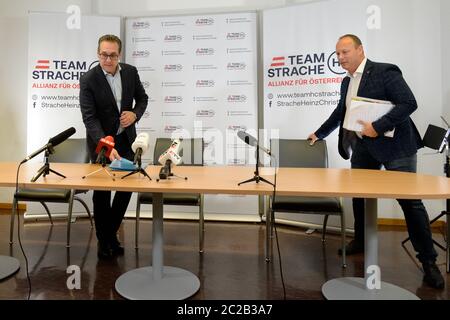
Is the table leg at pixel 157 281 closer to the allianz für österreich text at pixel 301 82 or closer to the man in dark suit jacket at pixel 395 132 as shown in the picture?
the man in dark suit jacket at pixel 395 132

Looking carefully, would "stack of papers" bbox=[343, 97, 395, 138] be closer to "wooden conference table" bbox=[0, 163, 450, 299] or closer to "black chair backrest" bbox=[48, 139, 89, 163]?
"wooden conference table" bbox=[0, 163, 450, 299]

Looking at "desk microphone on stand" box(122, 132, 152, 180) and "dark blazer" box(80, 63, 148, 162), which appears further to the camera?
"dark blazer" box(80, 63, 148, 162)

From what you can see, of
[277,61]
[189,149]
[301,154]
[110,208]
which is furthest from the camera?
[277,61]

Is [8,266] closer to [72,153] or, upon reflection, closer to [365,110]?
[72,153]

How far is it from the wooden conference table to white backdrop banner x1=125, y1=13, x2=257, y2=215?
1.56 meters

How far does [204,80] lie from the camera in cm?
387

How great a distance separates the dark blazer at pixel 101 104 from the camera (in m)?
2.52

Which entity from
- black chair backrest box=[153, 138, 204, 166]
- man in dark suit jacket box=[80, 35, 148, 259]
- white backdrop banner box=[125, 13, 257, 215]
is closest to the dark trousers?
man in dark suit jacket box=[80, 35, 148, 259]

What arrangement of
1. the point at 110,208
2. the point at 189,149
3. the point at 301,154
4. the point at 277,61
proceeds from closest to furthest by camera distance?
the point at 110,208, the point at 301,154, the point at 189,149, the point at 277,61

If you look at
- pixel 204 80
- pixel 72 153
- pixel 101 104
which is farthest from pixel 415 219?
pixel 72 153

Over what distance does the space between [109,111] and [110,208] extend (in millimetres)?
784

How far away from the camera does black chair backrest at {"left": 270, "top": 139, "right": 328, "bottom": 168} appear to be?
302 centimetres

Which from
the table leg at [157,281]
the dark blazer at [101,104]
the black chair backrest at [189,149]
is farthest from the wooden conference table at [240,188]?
the black chair backrest at [189,149]

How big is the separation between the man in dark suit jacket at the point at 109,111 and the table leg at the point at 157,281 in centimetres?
56
